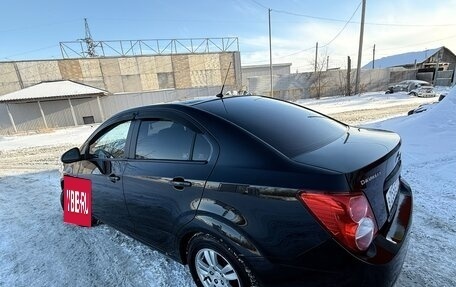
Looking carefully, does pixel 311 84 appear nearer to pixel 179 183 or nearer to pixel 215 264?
pixel 179 183

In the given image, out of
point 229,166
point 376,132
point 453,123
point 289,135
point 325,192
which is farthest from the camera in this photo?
point 453,123

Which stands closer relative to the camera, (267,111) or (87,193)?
(267,111)

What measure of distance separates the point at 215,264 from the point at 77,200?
2.49 m

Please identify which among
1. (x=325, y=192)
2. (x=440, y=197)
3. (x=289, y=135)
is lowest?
(x=440, y=197)

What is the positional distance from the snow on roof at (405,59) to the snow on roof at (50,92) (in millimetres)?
52173

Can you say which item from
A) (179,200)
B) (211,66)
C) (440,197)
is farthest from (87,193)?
(211,66)

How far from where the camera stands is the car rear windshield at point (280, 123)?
194 centimetres

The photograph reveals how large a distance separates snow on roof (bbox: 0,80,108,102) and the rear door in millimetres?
23754

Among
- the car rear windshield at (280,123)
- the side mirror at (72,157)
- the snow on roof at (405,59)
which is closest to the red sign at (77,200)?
the side mirror at (72,157)

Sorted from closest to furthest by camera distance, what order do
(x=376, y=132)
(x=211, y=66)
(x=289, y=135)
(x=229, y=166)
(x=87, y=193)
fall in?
(x=229, y=166)
(x=289, y=135)
(x=376, y=132)
(x=87, y=193)
(x=211, y=66)

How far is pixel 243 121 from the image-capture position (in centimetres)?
213

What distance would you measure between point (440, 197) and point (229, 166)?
3.28m

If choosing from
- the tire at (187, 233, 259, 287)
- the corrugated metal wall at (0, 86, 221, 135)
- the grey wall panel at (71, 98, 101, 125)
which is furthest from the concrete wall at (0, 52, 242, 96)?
the tire at (187, 233, 259, 287)

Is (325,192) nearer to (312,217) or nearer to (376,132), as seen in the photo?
(312,217)
